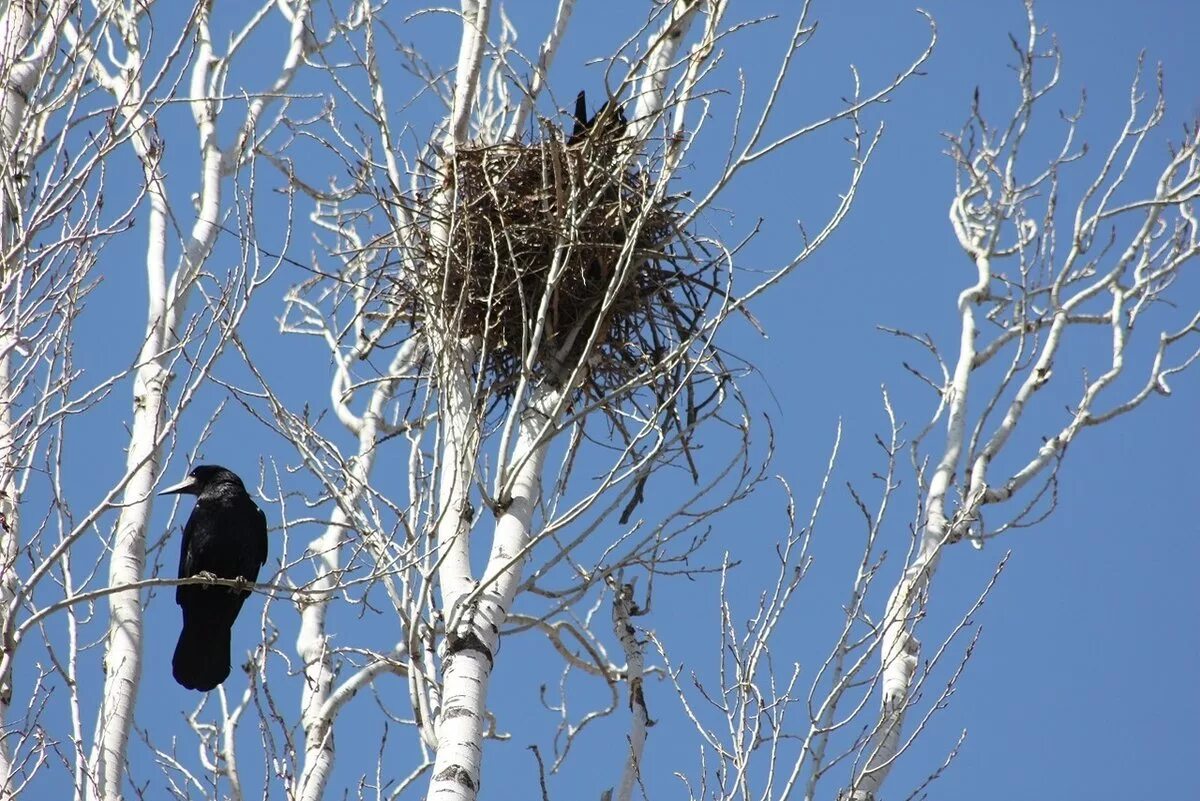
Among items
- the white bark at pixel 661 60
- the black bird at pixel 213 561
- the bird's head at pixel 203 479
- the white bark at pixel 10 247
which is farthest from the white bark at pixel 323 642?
the white bark at pixel 661 60

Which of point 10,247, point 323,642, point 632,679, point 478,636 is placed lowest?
point 478,636

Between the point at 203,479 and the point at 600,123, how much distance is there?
2463 mm

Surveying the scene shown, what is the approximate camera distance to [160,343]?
6.47 metres

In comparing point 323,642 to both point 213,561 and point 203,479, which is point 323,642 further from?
point 203,479

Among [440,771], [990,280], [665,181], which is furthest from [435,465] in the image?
[990,280]

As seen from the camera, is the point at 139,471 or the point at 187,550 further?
the point at 187,550

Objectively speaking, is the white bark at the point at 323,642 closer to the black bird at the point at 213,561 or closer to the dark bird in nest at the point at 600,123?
the black bird at the point at 213,561

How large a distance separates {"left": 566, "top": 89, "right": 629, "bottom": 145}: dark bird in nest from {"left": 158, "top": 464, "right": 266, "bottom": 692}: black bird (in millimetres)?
2157

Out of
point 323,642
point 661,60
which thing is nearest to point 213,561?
point 323,642

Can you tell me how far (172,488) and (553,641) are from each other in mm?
2003

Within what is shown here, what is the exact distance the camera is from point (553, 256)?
5988 millimetres

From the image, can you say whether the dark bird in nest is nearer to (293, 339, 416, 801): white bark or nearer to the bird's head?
(293, 339, 416, 801): white bark

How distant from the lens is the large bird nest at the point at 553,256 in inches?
240

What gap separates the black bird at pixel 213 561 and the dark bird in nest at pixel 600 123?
2157 mm
